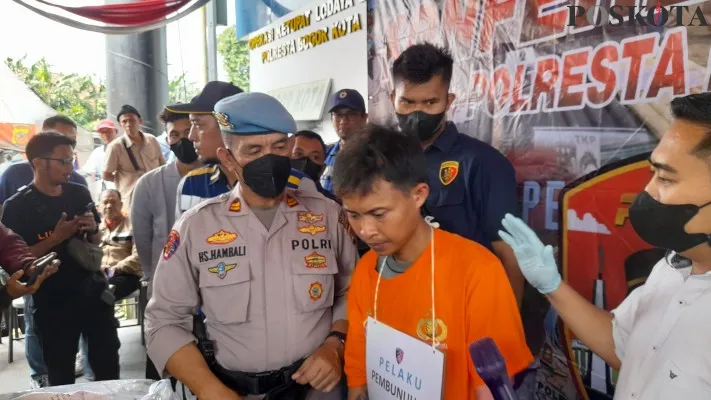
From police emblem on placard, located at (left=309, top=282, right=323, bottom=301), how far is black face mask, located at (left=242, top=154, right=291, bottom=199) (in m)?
0.33

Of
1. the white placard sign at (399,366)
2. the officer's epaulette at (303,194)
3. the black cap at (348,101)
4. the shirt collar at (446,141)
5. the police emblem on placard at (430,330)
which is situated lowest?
the white placard sign at (399,366)

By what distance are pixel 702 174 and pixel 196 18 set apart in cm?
1463

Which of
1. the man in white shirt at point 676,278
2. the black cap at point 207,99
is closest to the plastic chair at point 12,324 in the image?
the black cap at point 207,99

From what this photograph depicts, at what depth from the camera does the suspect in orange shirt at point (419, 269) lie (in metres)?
1.27

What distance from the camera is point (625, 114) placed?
2.11m

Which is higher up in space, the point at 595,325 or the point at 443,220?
the point at 443,220

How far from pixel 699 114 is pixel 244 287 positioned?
1277 millimetres

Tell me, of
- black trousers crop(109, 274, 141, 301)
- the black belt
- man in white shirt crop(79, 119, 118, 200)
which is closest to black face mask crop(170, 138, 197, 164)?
the black belt

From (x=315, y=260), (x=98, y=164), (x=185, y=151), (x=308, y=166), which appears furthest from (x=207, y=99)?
(x=98, y=164)

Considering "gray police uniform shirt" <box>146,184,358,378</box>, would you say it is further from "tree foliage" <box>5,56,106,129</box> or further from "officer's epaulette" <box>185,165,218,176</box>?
"tree foliage" <box>5,56,106,129</box>

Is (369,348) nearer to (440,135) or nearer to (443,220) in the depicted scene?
(443,220)

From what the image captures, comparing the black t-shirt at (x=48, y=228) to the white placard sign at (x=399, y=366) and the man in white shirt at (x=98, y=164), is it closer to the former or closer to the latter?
the white placard sign at (x=399, y=366)

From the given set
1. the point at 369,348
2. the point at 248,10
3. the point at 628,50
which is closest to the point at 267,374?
the point at 369,348

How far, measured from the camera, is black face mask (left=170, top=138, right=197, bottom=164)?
9.87 ft
